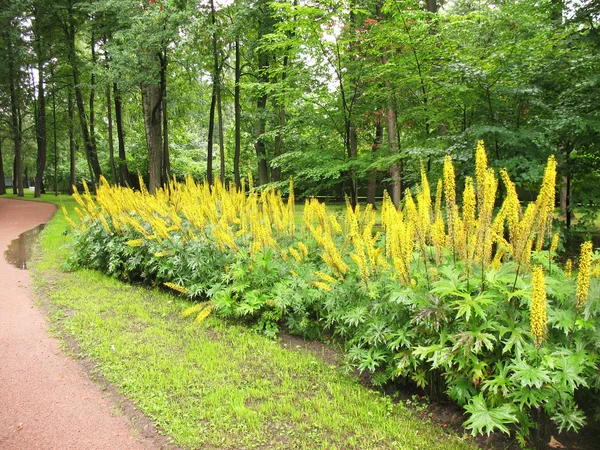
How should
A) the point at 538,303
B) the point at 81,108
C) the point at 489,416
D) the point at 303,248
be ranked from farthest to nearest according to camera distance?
the point at 81,108 → the point at 303,248 → the point at 489,416 → the point at 538,303

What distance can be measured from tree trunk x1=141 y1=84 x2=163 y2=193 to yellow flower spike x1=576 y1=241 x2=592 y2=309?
12.9m

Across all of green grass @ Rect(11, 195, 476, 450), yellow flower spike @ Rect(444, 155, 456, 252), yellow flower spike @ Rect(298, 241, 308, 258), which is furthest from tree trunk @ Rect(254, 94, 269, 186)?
yellow flower spike @ Rect(444, 155, 456, 252)

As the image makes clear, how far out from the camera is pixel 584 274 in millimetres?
2174

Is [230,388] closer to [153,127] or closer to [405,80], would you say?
[405,80]

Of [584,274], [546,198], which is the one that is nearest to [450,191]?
[546,198]

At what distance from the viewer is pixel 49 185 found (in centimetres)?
4050

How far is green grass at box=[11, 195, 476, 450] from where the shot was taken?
270 cm

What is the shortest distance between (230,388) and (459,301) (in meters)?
2.05

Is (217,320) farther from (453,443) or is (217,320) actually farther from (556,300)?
(556,300)

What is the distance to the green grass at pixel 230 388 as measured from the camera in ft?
8.86

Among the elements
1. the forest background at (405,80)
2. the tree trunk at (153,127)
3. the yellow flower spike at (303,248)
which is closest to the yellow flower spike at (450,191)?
the yellow flower spike at (303,248)

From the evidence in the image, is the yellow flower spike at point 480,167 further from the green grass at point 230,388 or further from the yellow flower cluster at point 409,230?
the green grass at point 230,388

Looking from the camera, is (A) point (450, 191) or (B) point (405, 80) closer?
(A) point (450, 191)

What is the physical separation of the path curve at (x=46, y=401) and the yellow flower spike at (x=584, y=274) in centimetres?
300
